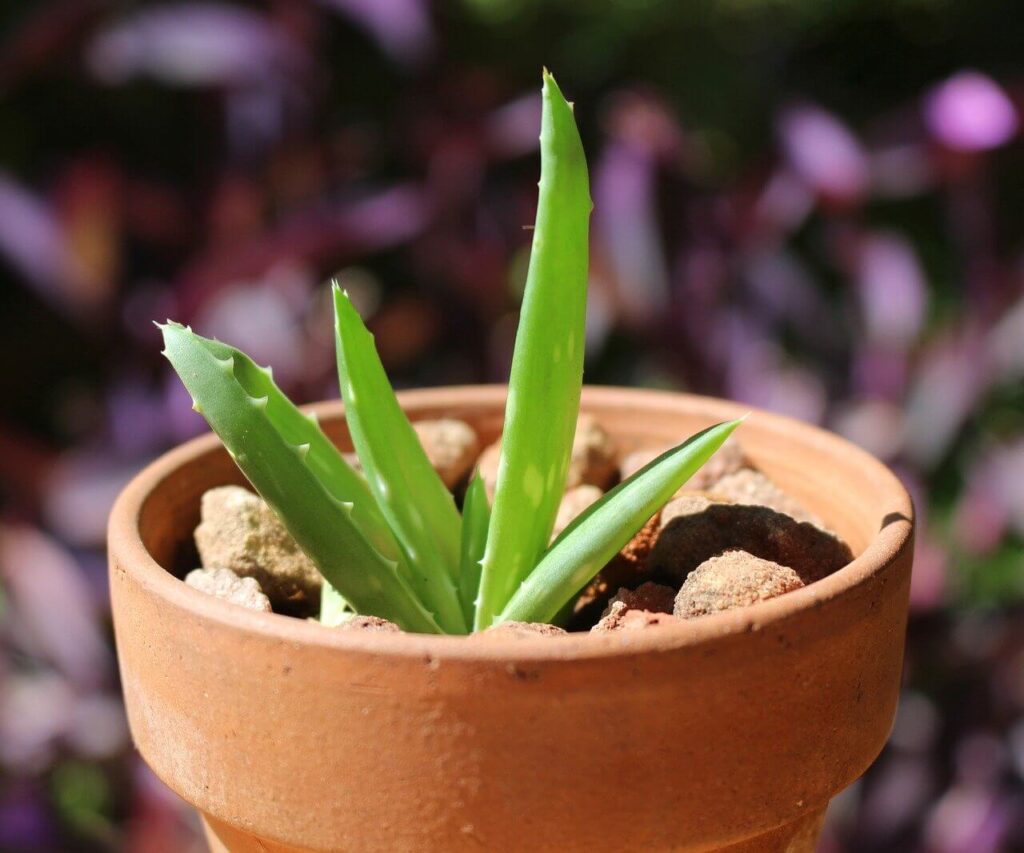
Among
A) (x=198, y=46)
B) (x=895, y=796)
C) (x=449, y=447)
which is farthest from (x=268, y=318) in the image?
(x=895, y=796)

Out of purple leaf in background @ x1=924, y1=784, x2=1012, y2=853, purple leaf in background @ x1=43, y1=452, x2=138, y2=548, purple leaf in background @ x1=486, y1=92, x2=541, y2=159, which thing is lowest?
purple leaf in background @ x1=924, y1=784, x2=1012, y2=853

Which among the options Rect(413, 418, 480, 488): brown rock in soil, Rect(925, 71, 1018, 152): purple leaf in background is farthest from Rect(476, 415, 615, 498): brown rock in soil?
Rect(925, 71, 1018, 152): purple leaf in background

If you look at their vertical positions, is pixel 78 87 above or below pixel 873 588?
below

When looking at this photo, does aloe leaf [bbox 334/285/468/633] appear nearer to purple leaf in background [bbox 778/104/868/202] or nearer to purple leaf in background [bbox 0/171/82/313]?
purple leaf in background [bbox 0/171/82/313]

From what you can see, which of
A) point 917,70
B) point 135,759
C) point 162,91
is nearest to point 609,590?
point 135,759

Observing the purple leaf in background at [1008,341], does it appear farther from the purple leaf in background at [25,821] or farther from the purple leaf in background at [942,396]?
the purple leaf in background at [25,821]

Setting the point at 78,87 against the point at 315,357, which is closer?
the point at 315,357

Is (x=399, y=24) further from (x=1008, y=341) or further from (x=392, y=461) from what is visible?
(x=392, y=461)

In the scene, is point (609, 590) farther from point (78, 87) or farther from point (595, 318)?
point (78, 87)
